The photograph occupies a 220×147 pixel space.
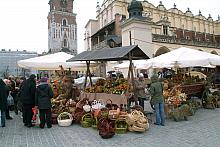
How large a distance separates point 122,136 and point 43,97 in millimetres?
2930

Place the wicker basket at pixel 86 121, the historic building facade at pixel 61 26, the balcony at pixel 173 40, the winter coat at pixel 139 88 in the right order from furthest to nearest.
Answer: the historic building facade at pixel 61 26, the balcony at pixel 173 40, the winter coat at pixel 139 88, the wicker basket at pixel 86 121

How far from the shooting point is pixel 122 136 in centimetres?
733

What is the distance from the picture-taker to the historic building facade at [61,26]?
89.2 m

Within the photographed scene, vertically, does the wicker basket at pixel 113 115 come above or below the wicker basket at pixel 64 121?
above

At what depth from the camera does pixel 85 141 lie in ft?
22.2

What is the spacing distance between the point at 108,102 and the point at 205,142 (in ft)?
12.6

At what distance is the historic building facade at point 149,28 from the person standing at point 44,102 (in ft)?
44.6

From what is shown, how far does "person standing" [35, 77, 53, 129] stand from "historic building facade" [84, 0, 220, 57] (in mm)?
13591

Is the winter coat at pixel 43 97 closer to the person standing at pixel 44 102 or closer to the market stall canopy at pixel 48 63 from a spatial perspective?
the person standing at pixel 44 102

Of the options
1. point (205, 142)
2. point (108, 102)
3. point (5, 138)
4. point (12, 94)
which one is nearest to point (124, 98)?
point (108, 102)

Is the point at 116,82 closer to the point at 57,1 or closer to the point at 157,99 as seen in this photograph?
the point at 157,99

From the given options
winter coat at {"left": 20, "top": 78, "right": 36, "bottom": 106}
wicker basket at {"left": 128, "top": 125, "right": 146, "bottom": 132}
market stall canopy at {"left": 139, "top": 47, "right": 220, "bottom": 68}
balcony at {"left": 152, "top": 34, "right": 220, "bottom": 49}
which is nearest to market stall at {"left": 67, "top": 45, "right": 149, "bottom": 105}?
wicker basket at {"left": 128, "top": 125, "right": 146, "bottom": 132}

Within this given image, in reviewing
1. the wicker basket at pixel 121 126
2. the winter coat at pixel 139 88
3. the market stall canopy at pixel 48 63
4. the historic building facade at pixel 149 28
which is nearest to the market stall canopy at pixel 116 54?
the winter coat at pixel 139 88

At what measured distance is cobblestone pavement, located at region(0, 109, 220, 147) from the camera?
6504 mm
